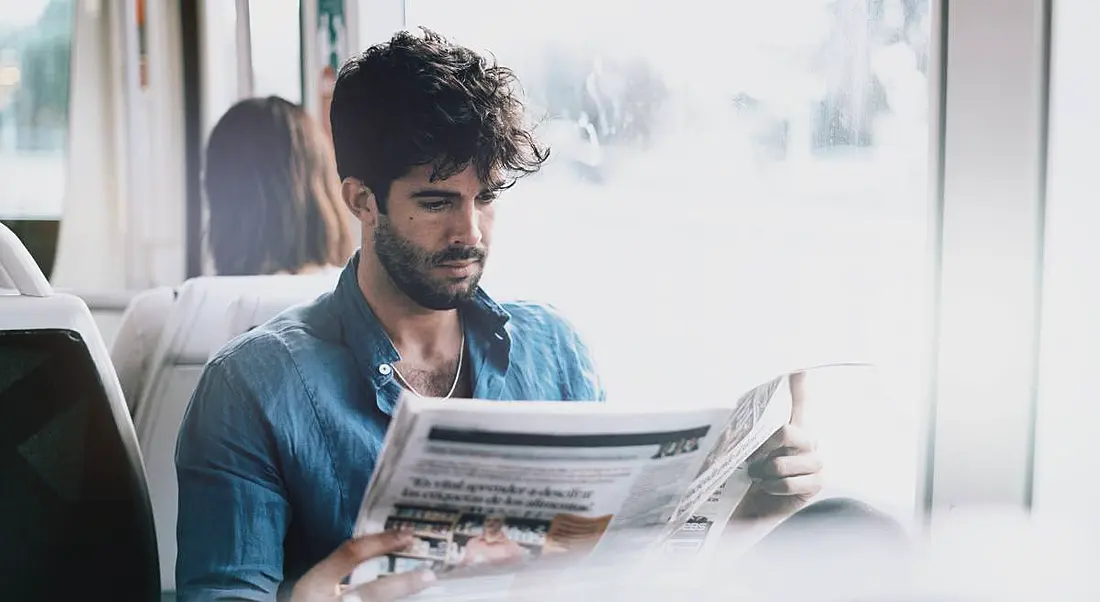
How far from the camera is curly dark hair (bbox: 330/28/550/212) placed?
1042mm

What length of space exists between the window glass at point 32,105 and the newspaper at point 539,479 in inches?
15.5

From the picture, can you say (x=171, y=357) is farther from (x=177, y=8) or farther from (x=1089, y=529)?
(x=1089, y=529)

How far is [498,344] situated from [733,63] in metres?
0.42

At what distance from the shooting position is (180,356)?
102 cm

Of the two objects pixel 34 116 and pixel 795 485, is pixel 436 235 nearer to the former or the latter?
pixel 34 116

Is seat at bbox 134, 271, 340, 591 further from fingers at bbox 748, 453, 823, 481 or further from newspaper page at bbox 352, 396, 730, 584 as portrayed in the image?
fingers at bbox 748, 453, 823, 481

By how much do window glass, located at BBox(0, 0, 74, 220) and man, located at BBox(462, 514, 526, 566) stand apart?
0.51m

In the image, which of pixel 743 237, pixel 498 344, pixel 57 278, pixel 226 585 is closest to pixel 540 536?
pixel 498 344

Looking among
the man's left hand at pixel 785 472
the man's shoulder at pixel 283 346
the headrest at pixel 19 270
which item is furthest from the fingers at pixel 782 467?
the headrest at pixel 19 270

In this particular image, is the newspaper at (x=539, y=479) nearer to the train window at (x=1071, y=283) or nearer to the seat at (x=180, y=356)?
the seat at (x=180, y=356)

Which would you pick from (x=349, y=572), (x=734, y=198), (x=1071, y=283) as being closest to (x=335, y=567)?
(x=349, y=572)

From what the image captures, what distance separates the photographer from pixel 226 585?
40.0 inches

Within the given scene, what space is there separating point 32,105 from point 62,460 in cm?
33

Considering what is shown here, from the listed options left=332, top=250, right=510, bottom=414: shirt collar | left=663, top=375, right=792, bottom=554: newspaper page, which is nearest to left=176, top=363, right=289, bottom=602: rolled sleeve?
left=332, top=250, right=510, bottom=414: shirt collar
